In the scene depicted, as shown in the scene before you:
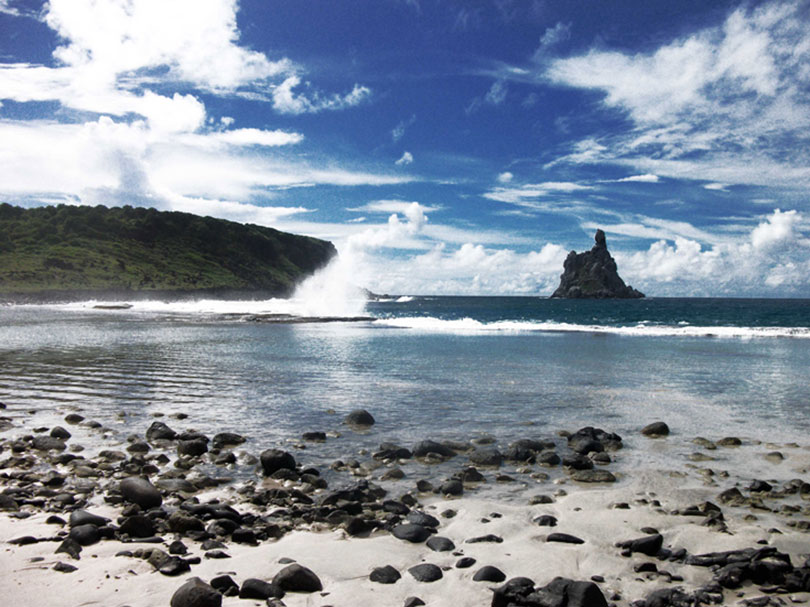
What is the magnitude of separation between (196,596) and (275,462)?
518 cm

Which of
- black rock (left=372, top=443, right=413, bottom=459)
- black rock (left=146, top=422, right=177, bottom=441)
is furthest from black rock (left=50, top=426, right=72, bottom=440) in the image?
black rock (left=372, top=443, right=413, bottom=459)

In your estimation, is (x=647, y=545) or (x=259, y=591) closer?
(x=259, y=591)

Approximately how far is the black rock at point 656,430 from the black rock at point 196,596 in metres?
12.3

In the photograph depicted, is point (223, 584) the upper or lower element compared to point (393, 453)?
upper

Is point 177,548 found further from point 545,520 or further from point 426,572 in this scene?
point 545,520

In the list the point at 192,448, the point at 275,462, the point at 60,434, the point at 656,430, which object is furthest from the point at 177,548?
the point at 656,430

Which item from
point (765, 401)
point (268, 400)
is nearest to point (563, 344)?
point (765, 401)

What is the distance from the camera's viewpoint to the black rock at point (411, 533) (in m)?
7.58

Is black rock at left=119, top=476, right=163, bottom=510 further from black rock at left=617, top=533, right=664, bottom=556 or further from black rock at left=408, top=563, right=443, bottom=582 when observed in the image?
black rock at left=617, top=533, right=664, bottom=556

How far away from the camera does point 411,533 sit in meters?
7.66

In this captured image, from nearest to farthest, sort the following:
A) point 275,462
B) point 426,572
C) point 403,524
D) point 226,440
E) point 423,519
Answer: point 426,572 < point 403,524 < point 423,519 < point 275,462 < point 226,440

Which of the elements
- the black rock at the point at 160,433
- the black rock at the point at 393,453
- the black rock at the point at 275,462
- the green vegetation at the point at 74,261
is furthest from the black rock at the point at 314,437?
the green vegetation at the point at 74,261

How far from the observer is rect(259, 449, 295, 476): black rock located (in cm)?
1065

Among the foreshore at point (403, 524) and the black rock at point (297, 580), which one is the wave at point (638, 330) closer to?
the foreshore at point (403, 524)
